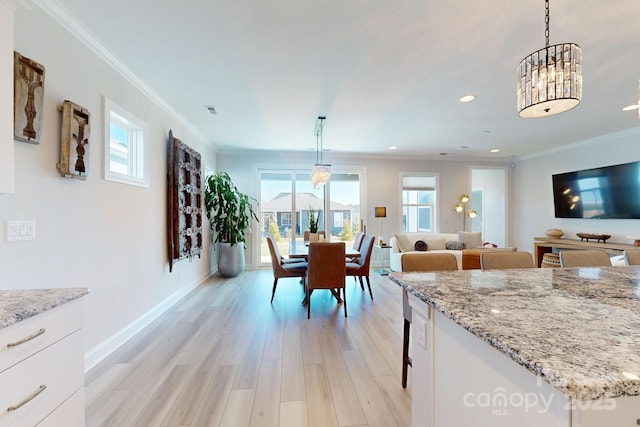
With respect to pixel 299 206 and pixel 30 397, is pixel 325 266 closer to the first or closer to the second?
pixel 30 397

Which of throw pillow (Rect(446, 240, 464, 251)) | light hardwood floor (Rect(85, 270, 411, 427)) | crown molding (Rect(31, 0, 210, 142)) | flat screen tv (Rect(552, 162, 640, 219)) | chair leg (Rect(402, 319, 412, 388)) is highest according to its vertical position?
crown molding (Rect(31, 0, 210, 142))

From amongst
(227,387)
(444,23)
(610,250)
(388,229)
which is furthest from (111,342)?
(610,250)

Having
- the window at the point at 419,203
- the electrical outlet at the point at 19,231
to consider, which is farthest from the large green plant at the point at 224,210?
the window at the point at 419,203

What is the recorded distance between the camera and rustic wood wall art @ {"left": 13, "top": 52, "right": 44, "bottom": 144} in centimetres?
159

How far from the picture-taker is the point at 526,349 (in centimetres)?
75

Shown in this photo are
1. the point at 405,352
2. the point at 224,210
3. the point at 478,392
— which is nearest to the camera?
the point at 478,392

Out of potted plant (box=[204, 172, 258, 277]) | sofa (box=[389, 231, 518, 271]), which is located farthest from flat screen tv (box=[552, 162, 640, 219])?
potted plant (box=[204, 172, 258, 277])

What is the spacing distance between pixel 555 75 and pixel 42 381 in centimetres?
271

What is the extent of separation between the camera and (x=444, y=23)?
200 centimetres

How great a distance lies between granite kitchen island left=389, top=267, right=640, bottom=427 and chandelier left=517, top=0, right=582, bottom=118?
99 cm

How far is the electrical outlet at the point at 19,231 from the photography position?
1.60m

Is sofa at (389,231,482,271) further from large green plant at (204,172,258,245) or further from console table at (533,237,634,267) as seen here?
large green plant at (204,172,258,245)

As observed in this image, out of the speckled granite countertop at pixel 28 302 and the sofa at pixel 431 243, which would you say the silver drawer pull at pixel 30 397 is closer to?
the speckled granite countertop at pixel 28 302

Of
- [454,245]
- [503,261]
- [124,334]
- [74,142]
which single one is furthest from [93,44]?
[454,245]
